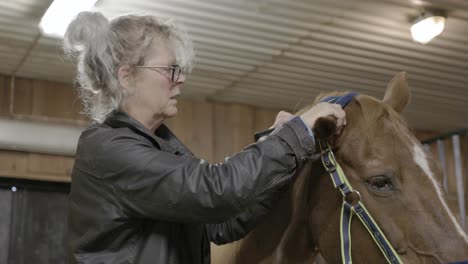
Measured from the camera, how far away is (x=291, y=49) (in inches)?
258

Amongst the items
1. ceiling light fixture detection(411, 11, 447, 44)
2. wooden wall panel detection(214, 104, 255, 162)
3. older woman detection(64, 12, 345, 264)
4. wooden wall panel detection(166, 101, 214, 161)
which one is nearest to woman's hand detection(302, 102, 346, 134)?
older woman detection(64, 12, 345, 264)

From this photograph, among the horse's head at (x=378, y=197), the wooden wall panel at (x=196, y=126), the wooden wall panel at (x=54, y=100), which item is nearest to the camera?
the horse's head at (x=378, y=197)

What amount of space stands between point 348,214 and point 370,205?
6 cm

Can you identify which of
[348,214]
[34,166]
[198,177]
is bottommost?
[34,166]

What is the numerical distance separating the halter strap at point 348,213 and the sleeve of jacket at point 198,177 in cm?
18

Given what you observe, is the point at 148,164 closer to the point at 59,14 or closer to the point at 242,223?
the point at 242,223

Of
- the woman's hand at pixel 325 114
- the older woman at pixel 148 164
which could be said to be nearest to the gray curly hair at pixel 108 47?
the older woman at pixel 148 164

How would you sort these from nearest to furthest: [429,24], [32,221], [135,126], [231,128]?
[135,126], [429,24], [32,221], [231,128]

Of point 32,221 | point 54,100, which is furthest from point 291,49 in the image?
point 32,221

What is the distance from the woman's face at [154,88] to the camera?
6.42 ft

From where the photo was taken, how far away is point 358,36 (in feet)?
20.7

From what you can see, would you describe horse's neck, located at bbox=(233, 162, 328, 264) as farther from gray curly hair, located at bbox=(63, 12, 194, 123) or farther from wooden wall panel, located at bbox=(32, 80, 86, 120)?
wooden wall panel, located at bbox=(32, 80, 86, 120)

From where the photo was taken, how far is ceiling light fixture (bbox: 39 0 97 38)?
17.4ft

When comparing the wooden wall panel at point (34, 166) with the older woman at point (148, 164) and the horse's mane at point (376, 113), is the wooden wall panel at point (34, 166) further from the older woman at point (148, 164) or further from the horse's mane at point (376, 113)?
the horse's mane at point (376, 113)
